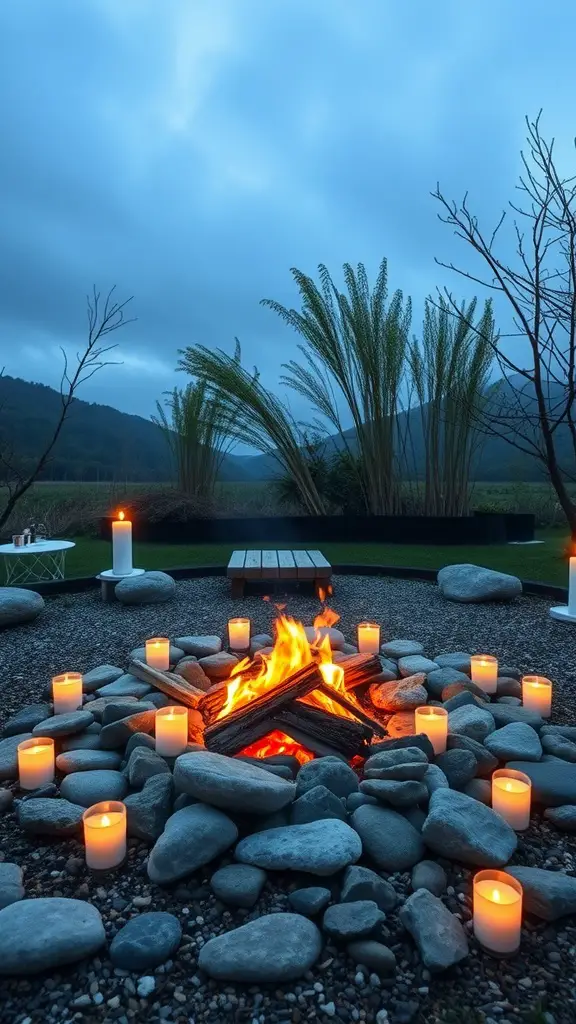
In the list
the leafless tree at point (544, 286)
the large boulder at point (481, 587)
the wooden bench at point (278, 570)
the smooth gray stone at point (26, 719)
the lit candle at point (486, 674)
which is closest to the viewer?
the smooth gray stone at point (26, 719)

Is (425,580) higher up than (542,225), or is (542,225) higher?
(542,225)

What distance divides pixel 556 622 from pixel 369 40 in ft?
16.6

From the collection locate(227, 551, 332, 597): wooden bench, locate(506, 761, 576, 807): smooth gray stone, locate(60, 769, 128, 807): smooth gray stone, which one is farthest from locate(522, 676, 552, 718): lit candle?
locate(227, 551, 332, 597): wooden bench

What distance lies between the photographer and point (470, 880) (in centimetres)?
123

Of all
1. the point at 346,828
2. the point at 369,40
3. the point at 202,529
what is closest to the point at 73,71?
the point at 369,40

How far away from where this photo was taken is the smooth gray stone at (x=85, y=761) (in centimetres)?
166

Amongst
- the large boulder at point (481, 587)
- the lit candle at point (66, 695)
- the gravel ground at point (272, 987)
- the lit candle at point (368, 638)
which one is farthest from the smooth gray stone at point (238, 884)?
the large boulder at point (481, 587)

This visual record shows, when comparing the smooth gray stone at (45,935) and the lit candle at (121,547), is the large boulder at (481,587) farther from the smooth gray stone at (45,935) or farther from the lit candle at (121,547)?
the smooth gray stone at (45,935)

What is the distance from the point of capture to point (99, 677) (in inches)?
92.6

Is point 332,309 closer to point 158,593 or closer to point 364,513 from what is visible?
point 364,513

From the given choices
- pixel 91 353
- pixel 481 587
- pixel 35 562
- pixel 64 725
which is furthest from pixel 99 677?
pixel 35 562

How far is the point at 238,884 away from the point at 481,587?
2.95 m

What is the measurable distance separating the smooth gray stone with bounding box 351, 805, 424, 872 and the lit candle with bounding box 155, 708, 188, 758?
60 cm

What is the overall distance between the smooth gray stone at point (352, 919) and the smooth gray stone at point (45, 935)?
43 centimetres
